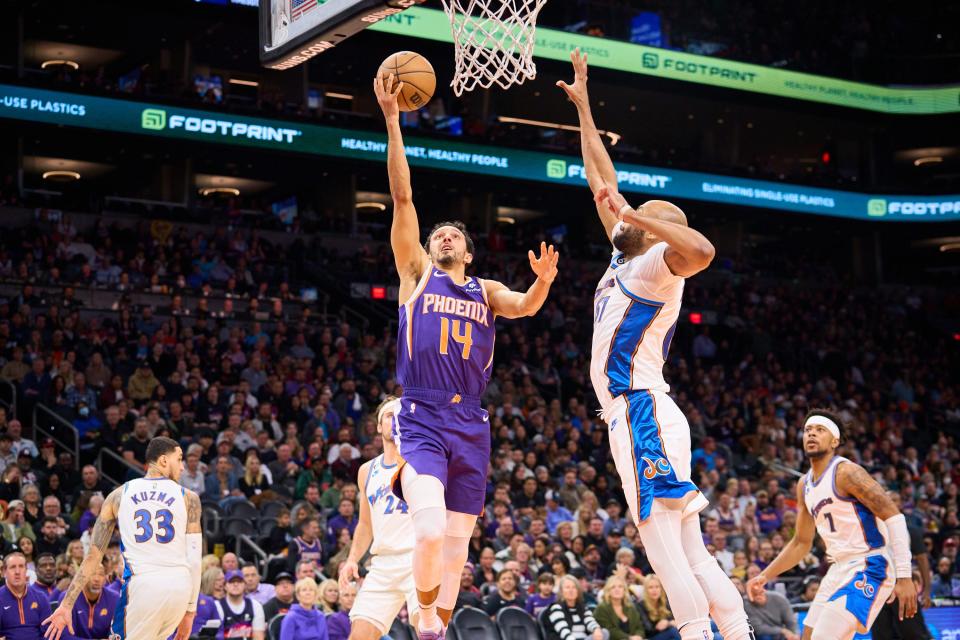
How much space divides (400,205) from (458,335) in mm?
832

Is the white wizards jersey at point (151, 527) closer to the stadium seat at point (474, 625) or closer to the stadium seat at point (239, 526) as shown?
the stadium seat at point (474, 625)

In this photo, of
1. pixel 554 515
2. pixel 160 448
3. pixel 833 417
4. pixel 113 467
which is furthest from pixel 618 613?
pixel 113 467

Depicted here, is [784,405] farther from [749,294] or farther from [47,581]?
[47,581]

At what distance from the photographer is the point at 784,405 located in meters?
25.6

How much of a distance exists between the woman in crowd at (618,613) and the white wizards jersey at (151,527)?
5863mm

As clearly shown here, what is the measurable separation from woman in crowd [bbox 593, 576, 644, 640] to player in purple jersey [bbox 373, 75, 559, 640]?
6958 mm

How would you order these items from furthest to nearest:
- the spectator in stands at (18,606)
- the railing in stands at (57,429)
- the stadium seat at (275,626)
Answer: the railing in stands at (57,429)
the stadium seat at (275,626)
the spectator in stands at (18,606)

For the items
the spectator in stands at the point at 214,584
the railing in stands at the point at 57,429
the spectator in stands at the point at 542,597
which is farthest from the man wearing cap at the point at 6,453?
the spectator in stands at the point at 542,597

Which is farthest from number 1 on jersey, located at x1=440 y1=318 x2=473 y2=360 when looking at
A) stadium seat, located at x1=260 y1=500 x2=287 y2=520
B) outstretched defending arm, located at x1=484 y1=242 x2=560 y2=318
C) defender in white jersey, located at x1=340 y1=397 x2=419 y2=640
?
stadium seat, located at x1=260 y1=500 x2=287 y2=520

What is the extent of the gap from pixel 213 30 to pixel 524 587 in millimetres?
19817

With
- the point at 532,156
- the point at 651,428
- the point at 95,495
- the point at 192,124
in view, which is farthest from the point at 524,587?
the point at 532,156

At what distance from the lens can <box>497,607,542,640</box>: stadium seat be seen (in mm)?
12898

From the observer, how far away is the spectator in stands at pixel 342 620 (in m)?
12.1

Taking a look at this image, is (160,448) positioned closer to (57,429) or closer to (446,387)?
(446,387)
